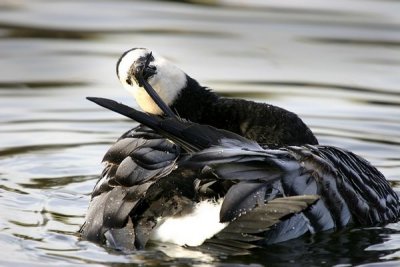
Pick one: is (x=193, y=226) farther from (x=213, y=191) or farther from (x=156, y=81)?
(x=156, y=81)

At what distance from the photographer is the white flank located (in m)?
6.24

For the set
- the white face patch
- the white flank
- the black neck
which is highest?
the white face patch

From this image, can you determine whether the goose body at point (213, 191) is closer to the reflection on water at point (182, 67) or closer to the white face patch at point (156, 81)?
the reflection on water at point (182, 67)

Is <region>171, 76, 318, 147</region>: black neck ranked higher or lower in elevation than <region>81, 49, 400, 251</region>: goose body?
higher

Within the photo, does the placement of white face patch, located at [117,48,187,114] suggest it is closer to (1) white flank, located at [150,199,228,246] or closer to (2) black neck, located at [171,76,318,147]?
(2) black neck, located at [171,76,318,147]

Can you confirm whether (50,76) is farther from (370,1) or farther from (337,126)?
(370,1)

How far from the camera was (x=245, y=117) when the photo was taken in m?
7.89

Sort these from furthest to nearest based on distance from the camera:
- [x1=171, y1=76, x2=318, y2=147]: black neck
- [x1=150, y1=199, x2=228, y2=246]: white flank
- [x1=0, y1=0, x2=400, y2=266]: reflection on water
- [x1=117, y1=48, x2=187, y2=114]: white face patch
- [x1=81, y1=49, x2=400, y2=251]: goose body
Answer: [x1=171, y1=76, x2=318, y2=147]: black neck
[x1=117, y1=48, x2=187, y2=114]: white face patch
[x1=0, y1=0, x2=400, y2=266]: reflection on water
[x1=150, y1=199, x2=228, y2=246]: white flank
[x1=81, y1=49, x2=400, y2=251]: goose body

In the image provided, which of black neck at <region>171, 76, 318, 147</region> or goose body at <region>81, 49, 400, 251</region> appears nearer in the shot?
goose body at <region>81, 49, 400, 251</region>

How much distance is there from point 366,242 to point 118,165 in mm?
1436

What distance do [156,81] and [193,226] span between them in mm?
1669

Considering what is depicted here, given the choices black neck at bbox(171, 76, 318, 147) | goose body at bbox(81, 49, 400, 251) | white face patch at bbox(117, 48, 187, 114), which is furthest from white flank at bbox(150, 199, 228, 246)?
black neck at bbox(171, 76, 318, 147)

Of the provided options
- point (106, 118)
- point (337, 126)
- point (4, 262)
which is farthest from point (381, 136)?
point (4, 262)

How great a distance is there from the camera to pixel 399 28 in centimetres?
1232
